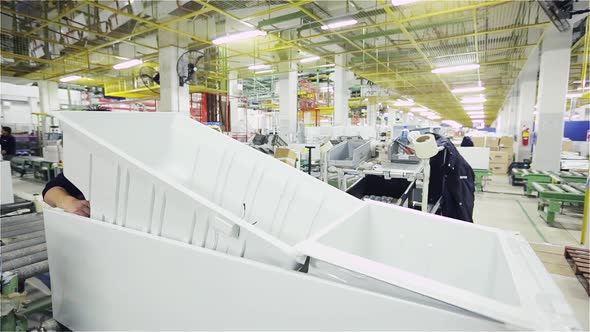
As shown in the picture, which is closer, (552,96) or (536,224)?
(536,224)

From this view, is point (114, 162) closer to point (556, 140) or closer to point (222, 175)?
point (222, 175)

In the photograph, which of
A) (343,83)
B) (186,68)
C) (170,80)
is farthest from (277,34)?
(343,83)

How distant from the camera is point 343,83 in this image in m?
10.1

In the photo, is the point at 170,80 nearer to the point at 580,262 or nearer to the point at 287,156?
the point at 287,156

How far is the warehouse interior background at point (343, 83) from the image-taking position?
2.48 metres

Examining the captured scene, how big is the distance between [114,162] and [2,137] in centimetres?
908

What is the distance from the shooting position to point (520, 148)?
841cm

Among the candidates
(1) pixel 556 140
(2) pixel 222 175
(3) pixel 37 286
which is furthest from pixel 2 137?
(1) pixel 556 140

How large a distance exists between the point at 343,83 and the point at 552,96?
219 inches

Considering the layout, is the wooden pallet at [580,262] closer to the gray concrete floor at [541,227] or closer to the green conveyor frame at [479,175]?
the gray concrete floor at [541,227]

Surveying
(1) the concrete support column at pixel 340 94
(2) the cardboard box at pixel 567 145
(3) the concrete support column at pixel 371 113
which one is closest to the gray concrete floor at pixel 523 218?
(1) the concrete support column at pixel 340 94

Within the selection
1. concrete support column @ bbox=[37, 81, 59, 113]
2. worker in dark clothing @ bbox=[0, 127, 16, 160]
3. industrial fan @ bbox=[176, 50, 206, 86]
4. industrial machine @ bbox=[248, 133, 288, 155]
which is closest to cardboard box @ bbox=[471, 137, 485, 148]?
industrial machine @ bbox=[248, 133, 288, 155]

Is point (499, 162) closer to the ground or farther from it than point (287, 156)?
closer to the ground

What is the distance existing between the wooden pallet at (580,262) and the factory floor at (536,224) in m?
0.05
